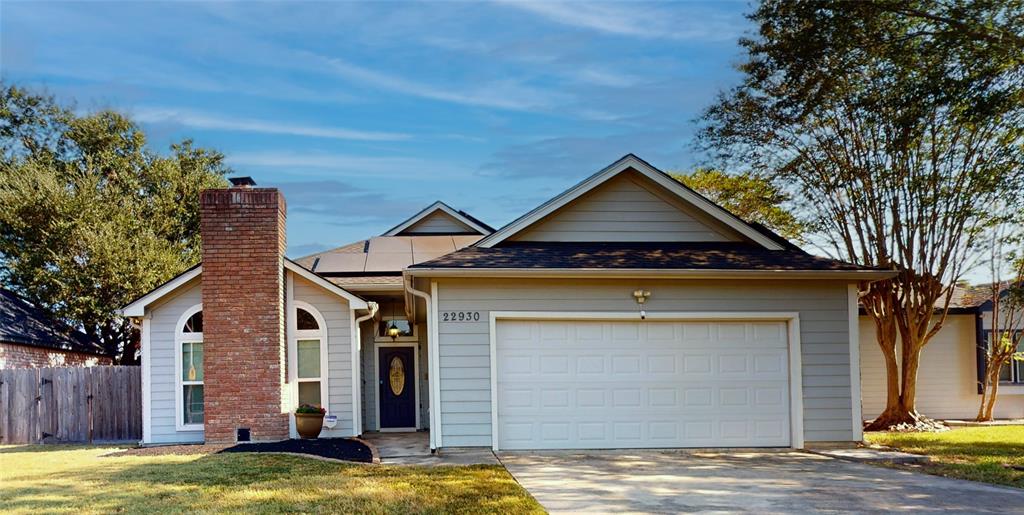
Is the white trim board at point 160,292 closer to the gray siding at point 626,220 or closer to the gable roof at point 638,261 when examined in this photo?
the gable roof at point 638,261

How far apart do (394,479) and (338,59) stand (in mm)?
9808

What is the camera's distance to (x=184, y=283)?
1686 centimetres

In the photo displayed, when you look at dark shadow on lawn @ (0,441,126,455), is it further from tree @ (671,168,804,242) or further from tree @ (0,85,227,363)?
tree @ (671,168,804,242)

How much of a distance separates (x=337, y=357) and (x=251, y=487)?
7.13 meters

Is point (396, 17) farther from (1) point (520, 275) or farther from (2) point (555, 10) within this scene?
(1) point (520, 275)

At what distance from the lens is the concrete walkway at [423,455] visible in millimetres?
12383

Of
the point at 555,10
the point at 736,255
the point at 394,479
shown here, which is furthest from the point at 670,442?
the point at 555,10

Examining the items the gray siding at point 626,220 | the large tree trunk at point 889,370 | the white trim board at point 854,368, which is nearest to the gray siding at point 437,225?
the gray siding at point 626,220

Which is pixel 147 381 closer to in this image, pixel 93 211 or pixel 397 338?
pixel 397 338

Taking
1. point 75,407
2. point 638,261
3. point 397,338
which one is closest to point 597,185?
point 638,261

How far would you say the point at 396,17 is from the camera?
15938 millimetres

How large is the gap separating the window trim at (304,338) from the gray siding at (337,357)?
0.06m

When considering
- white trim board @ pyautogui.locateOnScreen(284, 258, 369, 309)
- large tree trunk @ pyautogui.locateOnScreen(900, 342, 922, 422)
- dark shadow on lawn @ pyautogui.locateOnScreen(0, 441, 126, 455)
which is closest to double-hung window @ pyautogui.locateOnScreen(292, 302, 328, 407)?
white trim board @ pyautogui.locateOnScreen(284, 258, 369, 309)

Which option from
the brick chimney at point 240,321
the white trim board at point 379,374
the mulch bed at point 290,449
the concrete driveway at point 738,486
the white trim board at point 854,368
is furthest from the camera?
the white trim board at point 379,374
